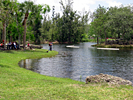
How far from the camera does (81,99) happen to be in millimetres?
10422

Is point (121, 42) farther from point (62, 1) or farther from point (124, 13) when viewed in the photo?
point (62, 1)

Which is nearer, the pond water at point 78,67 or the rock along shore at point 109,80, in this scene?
the rock along shore at point 109,80

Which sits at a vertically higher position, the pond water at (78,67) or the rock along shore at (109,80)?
the rock along shore at (109,80)

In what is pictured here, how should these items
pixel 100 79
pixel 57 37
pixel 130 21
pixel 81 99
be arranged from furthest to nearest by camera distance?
pixel 57 37
pixel 130 21
pixel 100 79
pixel 81 99

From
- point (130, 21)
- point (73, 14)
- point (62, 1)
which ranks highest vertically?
point (62, 1)

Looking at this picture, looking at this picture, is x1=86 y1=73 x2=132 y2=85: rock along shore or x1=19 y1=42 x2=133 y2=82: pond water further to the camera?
x1=19 y1=42 x2=133 y2=82: pond water

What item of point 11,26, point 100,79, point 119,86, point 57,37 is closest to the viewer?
point 119,86

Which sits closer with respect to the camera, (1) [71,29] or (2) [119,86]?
(2) [119,86]

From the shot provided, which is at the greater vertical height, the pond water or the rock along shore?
the rock along shore

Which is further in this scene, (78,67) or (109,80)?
(78,67)

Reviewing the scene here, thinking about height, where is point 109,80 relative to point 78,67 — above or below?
above

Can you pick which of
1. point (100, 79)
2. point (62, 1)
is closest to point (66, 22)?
point (62, 1)

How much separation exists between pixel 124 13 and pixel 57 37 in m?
65.8

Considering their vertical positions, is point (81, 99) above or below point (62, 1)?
below
